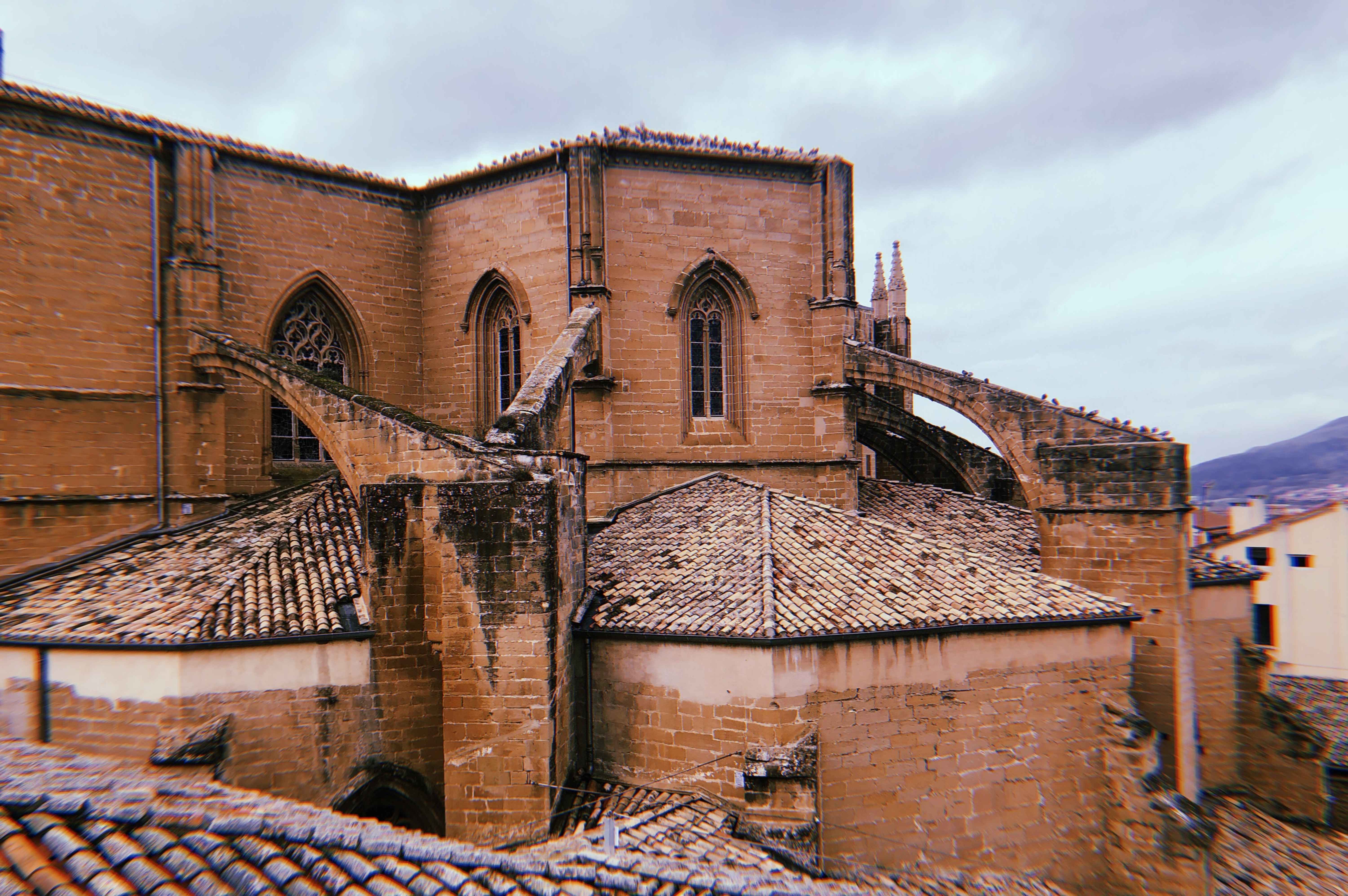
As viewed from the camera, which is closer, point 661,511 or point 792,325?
point 661,511

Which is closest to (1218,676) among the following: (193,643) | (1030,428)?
(1030,428)

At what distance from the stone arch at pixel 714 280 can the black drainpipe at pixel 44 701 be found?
9.99m

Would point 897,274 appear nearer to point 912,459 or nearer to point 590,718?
point 912,459

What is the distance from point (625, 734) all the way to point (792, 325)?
8207 millimetres

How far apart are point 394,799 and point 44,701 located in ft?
13.5

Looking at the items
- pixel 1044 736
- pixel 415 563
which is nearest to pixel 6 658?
pixel 415 563

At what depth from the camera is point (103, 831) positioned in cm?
325

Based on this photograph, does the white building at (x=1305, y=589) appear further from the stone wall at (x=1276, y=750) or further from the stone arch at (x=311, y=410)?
the stone arch at (x=311, y=410)

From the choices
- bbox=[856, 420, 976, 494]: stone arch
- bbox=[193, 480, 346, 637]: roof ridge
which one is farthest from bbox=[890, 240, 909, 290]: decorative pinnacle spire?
bbox=[193, 480, 346, 637]: roof ridge

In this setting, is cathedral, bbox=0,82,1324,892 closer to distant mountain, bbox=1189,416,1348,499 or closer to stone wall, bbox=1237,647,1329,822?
stone wall, bbox=1237,647,1329,822

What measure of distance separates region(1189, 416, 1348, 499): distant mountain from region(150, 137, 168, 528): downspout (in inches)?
1428

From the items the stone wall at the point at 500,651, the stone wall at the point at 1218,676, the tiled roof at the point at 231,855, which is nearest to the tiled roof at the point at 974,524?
the stone wall at the point at 1218,676

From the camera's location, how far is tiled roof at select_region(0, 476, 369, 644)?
8164mm

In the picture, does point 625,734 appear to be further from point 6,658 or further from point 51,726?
point 6,658
